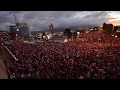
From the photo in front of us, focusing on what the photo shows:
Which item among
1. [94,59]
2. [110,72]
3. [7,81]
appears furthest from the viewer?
[94,59]

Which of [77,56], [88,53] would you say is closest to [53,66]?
[77,56]

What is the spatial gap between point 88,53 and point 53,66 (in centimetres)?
250

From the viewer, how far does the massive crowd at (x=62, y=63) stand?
7.19 m

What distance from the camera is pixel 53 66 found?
823cm

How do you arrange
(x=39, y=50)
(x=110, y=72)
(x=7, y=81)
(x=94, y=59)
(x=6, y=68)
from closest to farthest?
(x=7, y=81), (x=110, y=72), (x=6, y=68), (x=94, y=59), (x=39, y=50)

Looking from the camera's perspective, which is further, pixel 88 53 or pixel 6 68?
pixel 88 53

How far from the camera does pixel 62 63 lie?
338 inches

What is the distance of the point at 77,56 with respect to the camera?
9523 mm

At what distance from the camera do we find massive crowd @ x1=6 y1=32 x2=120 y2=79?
7.19 meters
